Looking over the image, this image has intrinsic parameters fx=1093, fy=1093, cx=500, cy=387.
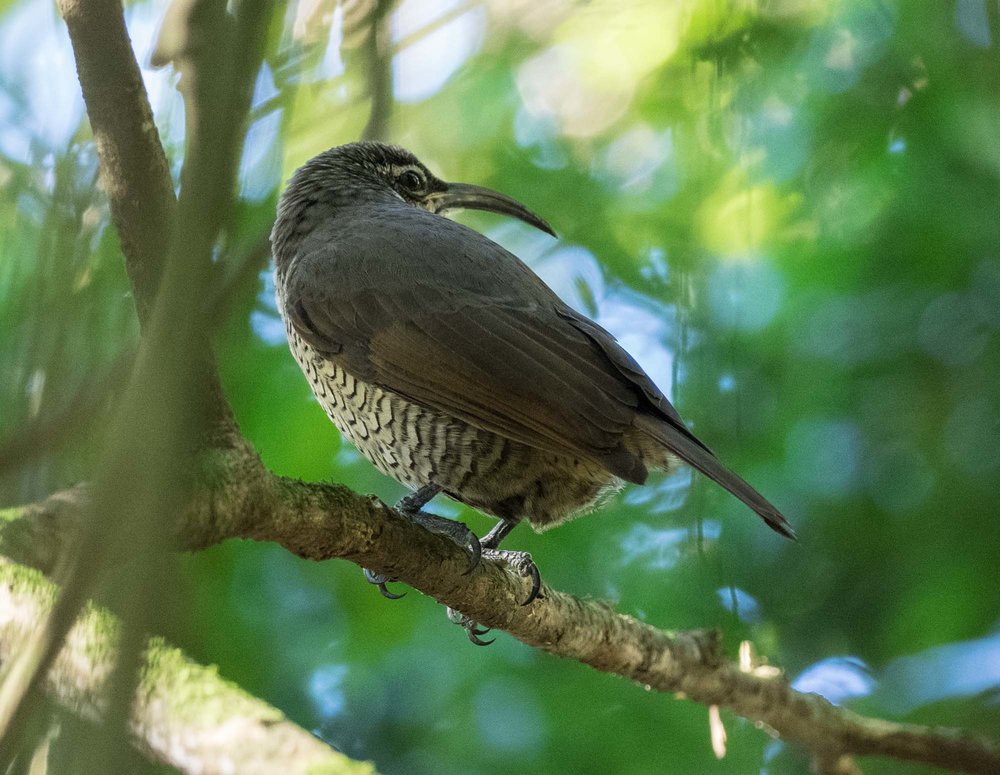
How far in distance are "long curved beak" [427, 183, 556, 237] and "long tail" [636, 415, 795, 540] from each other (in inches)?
59.5

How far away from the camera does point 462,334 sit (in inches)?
136

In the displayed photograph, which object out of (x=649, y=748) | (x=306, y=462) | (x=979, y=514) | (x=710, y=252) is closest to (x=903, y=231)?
(x=710, y=252)

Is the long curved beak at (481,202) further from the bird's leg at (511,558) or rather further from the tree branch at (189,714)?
the tree branch at (189,714)

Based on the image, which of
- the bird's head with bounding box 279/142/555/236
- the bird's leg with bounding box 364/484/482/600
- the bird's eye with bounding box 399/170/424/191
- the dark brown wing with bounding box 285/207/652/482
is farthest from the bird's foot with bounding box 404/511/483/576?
the bird's eye with bounding box 399/170/424/191

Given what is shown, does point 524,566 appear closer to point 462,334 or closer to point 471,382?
point 471,382

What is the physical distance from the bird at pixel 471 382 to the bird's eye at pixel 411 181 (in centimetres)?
74

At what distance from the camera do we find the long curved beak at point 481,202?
462 cm

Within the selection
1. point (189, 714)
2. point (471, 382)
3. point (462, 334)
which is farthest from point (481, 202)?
point (189, 714)

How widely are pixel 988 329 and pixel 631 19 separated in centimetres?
206

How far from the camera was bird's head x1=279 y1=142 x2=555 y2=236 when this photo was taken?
14.4 feet

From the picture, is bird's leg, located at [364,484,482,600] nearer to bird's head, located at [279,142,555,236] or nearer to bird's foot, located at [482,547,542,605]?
bird's foot, located at [482,547,542,605]

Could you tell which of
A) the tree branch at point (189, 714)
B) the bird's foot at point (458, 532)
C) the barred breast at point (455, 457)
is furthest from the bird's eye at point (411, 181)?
the tree branch at point (189, 714)

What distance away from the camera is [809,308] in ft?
14.9

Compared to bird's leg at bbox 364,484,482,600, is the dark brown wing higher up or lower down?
higher up
